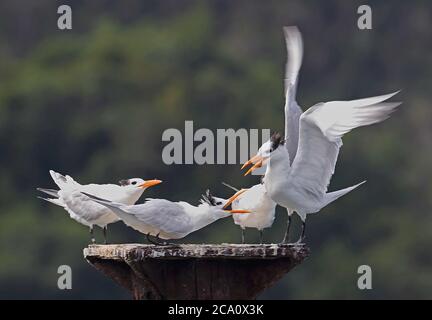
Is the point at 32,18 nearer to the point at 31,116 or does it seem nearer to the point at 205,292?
the point at 31,116

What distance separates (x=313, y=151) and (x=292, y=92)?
130cm

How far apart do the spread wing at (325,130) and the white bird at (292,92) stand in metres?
0.34

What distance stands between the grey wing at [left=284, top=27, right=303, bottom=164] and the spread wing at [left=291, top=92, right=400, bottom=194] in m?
0.81

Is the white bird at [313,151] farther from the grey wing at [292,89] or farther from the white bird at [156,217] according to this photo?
the grey wing at [292,89]

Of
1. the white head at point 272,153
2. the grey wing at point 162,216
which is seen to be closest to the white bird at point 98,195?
the grey wing at point 162,216

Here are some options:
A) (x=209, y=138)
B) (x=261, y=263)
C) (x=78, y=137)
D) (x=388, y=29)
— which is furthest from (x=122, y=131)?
(x=261, y=263)

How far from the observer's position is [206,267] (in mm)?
9703

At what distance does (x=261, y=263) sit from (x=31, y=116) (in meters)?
23.3

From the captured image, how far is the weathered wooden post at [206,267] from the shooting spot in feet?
31.6

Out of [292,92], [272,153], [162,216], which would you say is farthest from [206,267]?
[292,92]

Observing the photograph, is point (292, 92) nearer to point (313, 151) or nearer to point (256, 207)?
point (256, 207)

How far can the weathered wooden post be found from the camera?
9625 millimetres

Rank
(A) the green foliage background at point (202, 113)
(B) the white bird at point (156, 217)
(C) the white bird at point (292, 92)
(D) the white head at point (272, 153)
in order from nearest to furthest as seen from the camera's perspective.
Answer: (B) the white bird at point (156, 217)
(D) the white head at point (272, 153)
(C) the white bird at point (292, 92)
(A) the green foliage background at point (202, 113)

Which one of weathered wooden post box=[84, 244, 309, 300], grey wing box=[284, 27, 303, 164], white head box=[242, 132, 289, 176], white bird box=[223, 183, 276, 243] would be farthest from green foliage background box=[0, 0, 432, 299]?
weathered wooden post box=[84, 244, 309, 300]
